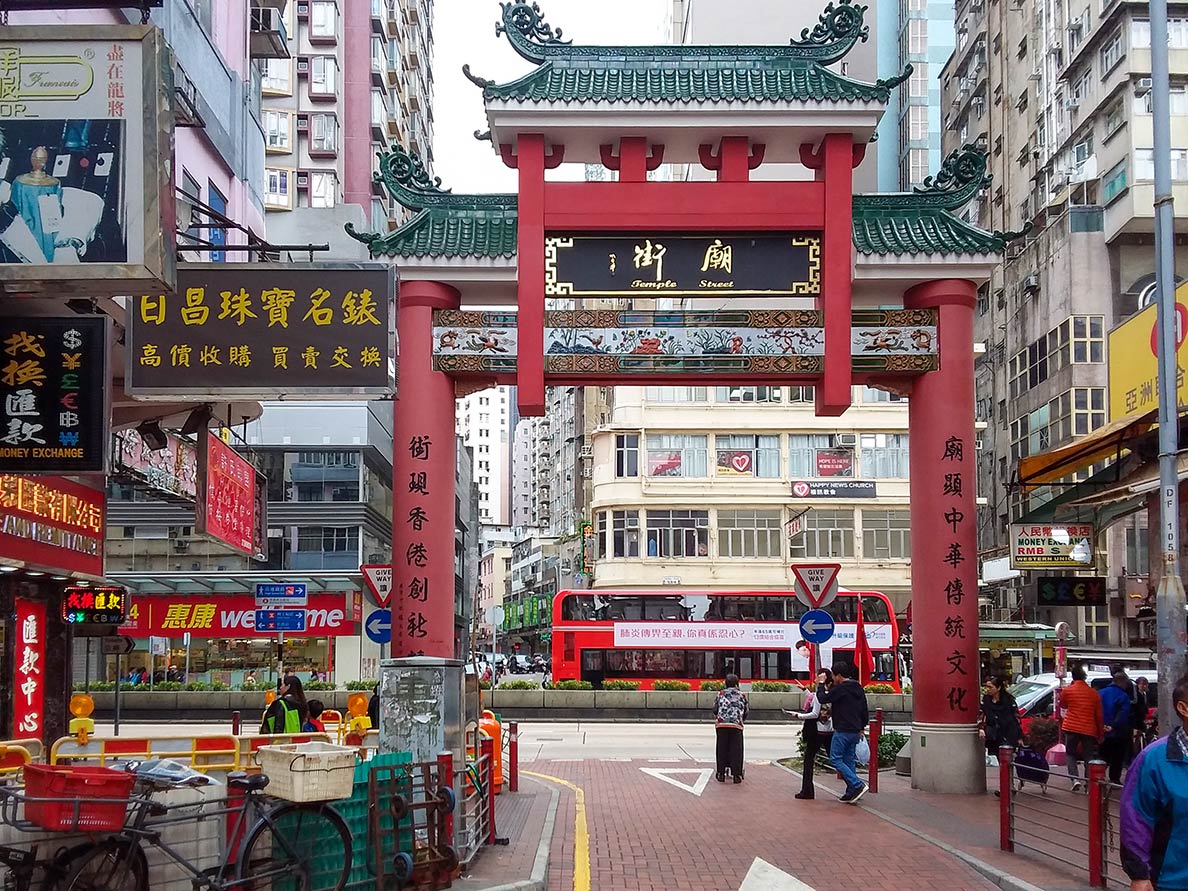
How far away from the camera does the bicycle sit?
27.1ft

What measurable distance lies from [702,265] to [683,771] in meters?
8.36

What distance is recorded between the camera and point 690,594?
40.4 metres

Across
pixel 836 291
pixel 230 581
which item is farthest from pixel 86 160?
pixel 230 581

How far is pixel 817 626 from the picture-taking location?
19.3 m

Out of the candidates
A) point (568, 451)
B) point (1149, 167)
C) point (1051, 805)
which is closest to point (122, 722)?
point (1051, 805)

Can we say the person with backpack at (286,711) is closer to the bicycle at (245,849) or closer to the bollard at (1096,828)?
the bicycle at (245,849)

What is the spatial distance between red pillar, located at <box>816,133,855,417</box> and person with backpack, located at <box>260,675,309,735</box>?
7.95 m

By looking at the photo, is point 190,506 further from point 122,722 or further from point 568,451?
point 568,451

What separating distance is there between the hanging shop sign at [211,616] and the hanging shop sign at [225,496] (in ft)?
88.3

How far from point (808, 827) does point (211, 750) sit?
6415mm

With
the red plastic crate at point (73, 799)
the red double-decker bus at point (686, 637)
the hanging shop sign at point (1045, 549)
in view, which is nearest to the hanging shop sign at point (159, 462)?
the red plastic crate at point (73, 799)

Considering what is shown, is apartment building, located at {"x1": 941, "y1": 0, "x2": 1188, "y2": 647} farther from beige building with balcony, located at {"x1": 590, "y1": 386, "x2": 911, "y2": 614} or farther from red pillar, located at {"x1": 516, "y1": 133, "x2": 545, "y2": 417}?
red pillar, located at {"x1": 516, "y1": 133, "x2": 545, "y2": 417}

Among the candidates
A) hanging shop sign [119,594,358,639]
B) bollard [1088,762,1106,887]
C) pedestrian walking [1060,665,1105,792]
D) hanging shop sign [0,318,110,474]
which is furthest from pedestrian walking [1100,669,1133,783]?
hanging shop sign [119,594,358,639]

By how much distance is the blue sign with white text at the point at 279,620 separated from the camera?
112 feet
